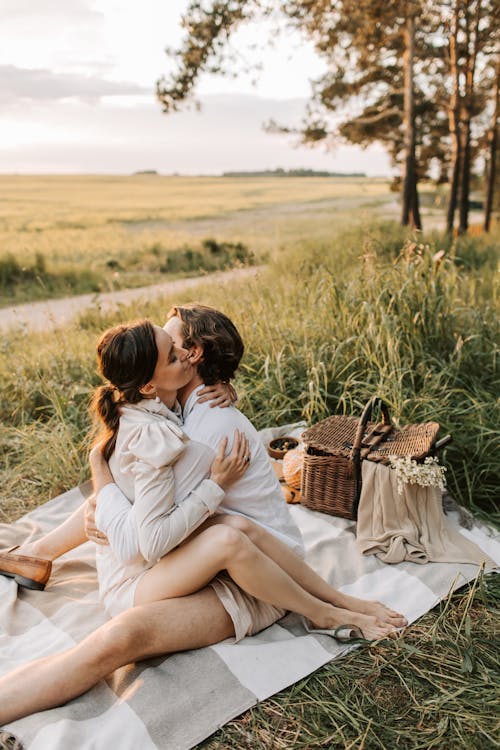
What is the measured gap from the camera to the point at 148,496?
2150 mm

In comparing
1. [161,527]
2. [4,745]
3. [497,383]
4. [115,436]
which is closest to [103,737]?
[4,745]

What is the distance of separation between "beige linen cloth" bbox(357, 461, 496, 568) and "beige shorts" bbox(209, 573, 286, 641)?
2.69 feet

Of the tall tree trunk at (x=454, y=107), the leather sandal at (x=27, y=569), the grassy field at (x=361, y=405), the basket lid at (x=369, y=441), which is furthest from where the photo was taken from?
the tall tree trunk at (x=454, y=107)

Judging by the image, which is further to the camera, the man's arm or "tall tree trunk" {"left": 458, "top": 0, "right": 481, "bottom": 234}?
"tall tree trunk" {"left": 458, "top": 0, "right": 481, "bottom": 234}

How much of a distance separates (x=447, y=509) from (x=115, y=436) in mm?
1942

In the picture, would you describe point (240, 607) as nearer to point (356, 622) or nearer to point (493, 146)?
point (356, 622)

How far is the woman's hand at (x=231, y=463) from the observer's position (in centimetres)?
226

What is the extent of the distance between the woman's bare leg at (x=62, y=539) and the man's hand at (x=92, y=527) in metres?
0.16

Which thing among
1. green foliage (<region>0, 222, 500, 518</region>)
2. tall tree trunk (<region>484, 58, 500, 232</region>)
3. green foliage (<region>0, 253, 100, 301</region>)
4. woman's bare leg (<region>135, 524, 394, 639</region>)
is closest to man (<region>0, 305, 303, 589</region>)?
woman's bare leg (<region>135, 524, 394, 639</region>)

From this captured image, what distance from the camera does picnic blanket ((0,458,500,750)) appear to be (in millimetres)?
2037

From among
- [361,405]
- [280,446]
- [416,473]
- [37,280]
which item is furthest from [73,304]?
[416,473]

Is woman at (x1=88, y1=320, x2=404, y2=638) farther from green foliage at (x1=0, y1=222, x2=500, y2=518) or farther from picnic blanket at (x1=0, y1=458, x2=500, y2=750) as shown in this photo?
green foliage at (x1=0, y1=222, x2=500, y2=518)

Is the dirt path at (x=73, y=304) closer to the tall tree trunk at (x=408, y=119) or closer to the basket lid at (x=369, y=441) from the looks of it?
the basket lid at (x=369, y=441)

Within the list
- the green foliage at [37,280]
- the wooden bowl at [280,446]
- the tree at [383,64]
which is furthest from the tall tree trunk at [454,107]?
the wooden bowl at [280,446]
